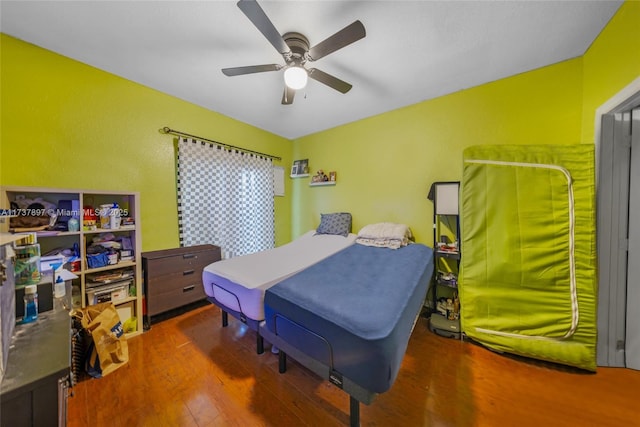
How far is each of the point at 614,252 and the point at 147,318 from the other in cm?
399

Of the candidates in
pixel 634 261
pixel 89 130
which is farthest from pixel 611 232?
pixel 89 130

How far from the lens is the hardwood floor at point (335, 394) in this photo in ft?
4.03

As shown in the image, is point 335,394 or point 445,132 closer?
point 335,394

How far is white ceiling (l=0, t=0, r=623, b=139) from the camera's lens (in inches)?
55.1

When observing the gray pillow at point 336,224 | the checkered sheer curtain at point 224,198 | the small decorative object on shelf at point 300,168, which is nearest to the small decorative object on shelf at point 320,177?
the small decorative object on shelf at point 300,168

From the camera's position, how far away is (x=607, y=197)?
61.5 inches

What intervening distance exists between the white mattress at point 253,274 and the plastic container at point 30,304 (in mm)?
914

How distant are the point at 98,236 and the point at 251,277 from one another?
164cm

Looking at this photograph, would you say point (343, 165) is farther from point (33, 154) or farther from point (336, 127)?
point (33, 154)

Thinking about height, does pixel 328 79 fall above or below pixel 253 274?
above

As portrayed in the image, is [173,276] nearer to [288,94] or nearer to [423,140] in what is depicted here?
[288,94]

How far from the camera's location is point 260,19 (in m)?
1.22

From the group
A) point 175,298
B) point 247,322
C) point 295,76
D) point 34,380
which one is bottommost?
point 175,298

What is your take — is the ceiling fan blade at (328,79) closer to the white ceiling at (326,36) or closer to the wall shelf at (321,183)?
the white ceiling at (326,36)
